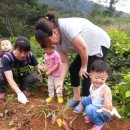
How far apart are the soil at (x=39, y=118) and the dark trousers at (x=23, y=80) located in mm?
582

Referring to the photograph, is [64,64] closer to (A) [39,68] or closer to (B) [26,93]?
(A) [39,68]

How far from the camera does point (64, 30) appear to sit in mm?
3871

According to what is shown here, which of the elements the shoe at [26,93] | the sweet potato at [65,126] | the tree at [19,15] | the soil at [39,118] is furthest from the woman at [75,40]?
the tree at [19,15]

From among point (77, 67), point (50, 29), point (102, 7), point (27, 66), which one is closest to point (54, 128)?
point (77, 67)

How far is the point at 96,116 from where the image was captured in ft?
12.5

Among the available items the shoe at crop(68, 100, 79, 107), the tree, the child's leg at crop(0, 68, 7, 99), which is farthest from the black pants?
the tree

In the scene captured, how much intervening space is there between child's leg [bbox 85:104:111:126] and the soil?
0.17 metres

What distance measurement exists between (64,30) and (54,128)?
3.68 ft

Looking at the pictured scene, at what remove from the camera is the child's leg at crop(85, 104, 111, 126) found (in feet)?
12.4

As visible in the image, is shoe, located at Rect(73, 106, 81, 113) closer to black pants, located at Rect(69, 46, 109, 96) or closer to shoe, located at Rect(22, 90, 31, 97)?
black pants, located at Rect(69, 46, 109, 96)

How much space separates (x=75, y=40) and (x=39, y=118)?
1.08 m

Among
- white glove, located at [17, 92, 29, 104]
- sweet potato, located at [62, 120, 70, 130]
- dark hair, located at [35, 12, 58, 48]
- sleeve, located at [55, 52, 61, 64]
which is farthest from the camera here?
sleeve, located at [55, 52, 61, 64]

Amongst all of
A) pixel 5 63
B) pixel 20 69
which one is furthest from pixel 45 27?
pixel 20 69

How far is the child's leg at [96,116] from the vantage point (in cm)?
379
